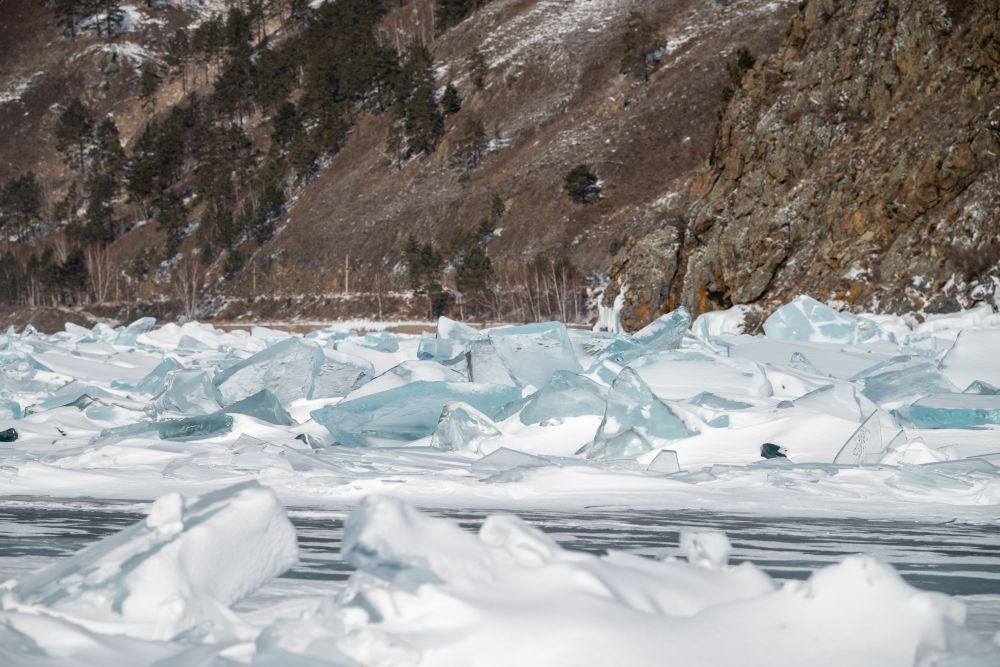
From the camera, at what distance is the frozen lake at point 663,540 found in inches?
112

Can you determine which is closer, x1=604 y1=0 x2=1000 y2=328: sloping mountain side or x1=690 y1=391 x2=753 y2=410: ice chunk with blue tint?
x1=690 y1=391 x2=753 y2=410: ice chunk with blue tint

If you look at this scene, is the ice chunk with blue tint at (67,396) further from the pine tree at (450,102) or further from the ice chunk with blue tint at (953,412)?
the pine tree at (450,102)

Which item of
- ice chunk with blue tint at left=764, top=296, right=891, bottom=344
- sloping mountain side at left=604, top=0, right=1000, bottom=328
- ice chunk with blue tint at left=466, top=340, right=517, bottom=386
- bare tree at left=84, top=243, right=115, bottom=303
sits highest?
bare tree at left=84, top=243, right=115, bottom=303

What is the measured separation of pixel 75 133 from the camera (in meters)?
113

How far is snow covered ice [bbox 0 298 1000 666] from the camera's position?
173 cm

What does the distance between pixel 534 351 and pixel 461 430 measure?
1800 millimetres

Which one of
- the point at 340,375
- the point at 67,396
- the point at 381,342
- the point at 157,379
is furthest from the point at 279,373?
the point at 381,342

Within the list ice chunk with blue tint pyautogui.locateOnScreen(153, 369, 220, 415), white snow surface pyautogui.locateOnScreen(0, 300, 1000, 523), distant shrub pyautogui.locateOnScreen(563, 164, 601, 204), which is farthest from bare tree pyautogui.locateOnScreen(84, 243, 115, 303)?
ice chunk with blue tint pyautogui.locateOnScreen(153, 369, 220, 415)

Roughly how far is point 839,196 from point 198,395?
16803 mm

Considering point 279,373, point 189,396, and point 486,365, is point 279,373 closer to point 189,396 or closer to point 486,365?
point 189,396

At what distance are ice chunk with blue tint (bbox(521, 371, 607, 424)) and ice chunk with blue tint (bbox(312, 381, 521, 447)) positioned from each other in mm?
555

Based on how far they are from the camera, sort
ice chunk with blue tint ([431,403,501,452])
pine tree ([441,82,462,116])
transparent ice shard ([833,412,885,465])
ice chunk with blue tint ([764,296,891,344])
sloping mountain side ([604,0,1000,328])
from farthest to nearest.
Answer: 1. pine tree ([441,82,462,116])
2. sloping mountain side ([604,0,1000,328])
3. ice chunk with blue tint ([764,296,891,344])
4. ice chunk with blue tint ([431,403,501,452])
5. transparent ice shard ([833,412,885,465])

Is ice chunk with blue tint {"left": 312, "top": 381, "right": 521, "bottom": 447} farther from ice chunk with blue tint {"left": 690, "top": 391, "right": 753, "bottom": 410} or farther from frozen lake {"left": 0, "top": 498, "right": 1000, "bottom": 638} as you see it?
frozen lake {"left": 0, "top": 498, "right": 1000, "bottom": 638}

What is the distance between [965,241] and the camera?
60.1 feet
